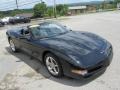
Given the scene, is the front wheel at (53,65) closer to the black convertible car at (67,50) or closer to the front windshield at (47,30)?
the black convertible car at (67,50)

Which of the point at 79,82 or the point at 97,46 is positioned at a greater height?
the point at 97,46

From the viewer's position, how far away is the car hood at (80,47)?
416cm

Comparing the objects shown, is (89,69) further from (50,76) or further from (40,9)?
(40,9)

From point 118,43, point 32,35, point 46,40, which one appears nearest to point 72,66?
point 46,40

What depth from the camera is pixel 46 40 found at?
5281mm

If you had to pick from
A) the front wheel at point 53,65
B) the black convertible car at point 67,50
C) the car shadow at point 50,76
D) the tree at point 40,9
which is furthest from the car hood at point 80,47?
the tree at point 40,9

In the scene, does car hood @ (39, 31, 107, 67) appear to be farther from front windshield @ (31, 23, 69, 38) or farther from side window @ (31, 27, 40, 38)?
side window @ (31, 27, 40, 38)

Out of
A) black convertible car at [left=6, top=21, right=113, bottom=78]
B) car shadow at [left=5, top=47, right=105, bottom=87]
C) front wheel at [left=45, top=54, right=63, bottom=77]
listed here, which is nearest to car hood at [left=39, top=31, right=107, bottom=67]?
black convertible car at [left=6, top=21, right=113, bottom=78]

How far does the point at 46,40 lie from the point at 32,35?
2.02ft

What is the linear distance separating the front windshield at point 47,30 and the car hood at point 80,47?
329mm

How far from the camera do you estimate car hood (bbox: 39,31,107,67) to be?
4160 millimetres

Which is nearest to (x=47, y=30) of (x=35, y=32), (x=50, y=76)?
(x=35, y=32)

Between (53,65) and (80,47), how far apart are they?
809 mm

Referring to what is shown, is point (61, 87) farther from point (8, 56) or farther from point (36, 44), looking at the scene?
point (8, 56)
